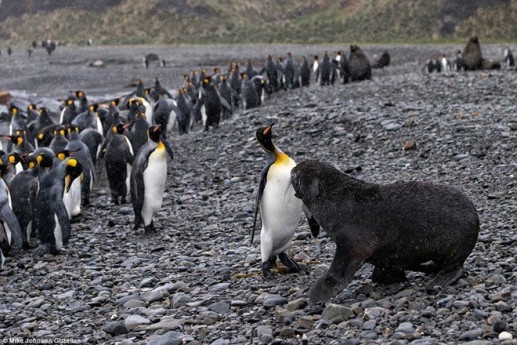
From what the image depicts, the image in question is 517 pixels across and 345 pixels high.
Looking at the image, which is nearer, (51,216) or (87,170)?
(51,216)

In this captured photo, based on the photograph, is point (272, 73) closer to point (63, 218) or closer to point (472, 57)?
point (472, 57)

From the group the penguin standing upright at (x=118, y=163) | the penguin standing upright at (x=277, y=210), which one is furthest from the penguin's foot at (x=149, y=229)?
the penguin standing upright at (x=277, y=210)

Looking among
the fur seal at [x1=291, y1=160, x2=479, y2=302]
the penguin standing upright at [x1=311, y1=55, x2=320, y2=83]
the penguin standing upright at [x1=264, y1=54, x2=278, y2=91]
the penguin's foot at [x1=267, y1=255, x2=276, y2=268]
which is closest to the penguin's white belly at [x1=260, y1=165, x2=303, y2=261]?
the penguin's foot at [x1=267, y1=255, x2=276, y2=268]

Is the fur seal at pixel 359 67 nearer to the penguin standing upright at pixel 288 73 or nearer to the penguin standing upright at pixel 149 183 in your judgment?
the penguin standing upright at pixel 288 73

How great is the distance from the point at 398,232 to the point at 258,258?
196 cm

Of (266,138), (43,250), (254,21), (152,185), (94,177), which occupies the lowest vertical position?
(43,250)

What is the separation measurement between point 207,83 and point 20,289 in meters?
10.4

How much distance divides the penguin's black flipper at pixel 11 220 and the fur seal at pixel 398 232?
12.7 ft

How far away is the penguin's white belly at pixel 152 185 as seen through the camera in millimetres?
8469

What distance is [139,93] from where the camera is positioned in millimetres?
18594

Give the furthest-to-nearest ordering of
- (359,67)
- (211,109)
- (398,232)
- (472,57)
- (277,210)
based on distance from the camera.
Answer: (472,57)
(359,67)
(211,109)
(277,210)
(398,232)

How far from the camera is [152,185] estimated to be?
8.48 metres

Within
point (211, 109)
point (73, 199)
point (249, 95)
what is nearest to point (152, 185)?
point (73, 199)

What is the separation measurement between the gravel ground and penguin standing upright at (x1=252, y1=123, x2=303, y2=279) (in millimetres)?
216
